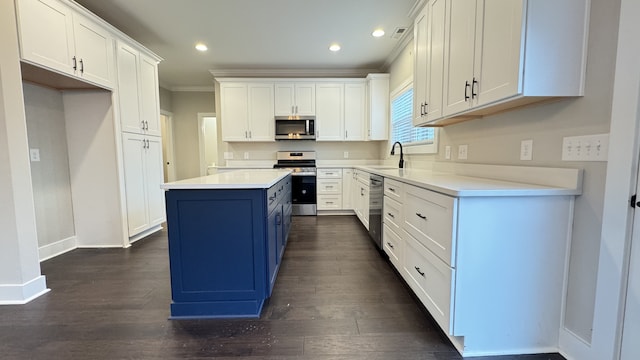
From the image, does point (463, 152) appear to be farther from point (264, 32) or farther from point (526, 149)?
point (264, 32)

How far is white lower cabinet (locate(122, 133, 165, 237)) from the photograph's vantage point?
331 cm

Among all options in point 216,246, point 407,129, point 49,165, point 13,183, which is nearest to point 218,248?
point 216,246

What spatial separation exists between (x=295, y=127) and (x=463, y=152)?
10.5 feet

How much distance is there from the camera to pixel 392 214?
243cm

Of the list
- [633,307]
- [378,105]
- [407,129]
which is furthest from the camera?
[378,105]

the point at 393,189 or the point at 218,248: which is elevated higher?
the point at 393,189

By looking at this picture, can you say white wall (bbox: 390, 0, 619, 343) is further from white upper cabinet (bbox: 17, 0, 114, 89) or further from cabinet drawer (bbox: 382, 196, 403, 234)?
white upper cabinet (bbox: 17, 0, 114, 89)

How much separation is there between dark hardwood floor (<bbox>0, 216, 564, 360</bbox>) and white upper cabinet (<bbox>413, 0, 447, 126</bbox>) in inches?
58.1

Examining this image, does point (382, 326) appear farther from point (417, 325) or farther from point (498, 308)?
point (498, 308)

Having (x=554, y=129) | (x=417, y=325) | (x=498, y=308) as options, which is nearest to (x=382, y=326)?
(x=417, y=325)

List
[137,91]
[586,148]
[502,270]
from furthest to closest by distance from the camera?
[137,91], [502,270], [586,148]

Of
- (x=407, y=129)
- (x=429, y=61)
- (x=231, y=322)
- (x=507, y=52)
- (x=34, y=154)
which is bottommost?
(x=231, y=322)

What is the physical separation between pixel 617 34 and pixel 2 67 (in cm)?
353

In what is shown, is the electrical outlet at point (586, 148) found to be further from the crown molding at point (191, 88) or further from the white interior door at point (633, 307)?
the crown molding at point (191, 88)
